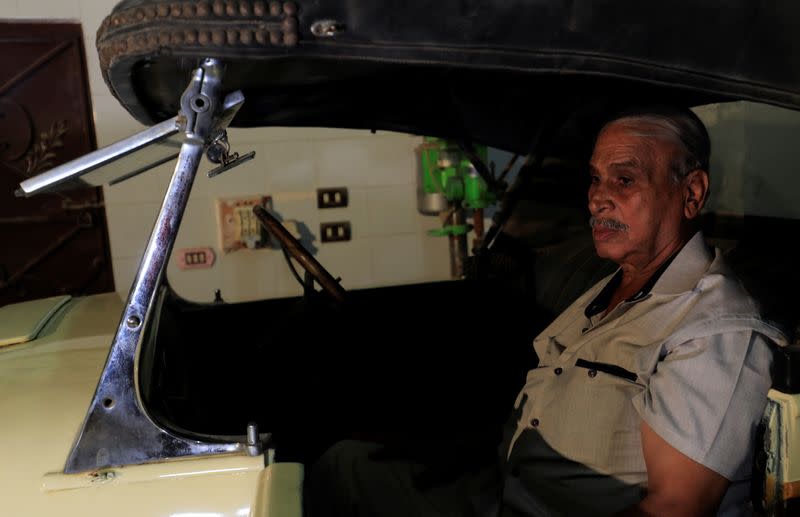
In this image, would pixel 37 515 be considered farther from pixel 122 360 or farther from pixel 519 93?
pixel 519 93

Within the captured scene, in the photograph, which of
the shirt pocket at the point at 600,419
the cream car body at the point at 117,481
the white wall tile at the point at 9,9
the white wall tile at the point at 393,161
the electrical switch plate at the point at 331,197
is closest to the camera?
the cream car body at the point at 117,481

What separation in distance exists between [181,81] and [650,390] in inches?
44.5

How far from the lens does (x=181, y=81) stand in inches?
59.0

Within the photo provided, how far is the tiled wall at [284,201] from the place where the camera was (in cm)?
436

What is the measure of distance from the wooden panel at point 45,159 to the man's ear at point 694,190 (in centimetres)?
366

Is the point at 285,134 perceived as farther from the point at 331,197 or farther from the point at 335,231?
the point at 335,231

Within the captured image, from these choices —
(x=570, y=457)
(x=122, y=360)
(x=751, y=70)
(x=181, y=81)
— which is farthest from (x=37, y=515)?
(x=751, y=70)

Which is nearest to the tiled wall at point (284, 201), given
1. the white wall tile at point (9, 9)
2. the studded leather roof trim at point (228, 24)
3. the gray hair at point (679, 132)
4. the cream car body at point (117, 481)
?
the white wall tile at point (9, 9)

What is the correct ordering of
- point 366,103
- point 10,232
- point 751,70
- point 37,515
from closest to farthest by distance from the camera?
1. point 751,70
2. point 37,515
3. point 366,103
4. point 10,232

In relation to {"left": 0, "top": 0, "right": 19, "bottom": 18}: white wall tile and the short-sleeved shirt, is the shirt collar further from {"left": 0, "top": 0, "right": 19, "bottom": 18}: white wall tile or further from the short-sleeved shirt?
{"left": 0, "top": 0, "right": 19, "bottom": 18}: white wall tile

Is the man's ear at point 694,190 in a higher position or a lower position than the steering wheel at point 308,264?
higher

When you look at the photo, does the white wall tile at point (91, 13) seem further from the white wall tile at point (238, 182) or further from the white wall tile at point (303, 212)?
the white wall tile at point (303, 212)

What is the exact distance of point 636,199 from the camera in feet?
5.14

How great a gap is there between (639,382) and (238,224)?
3.55 m
